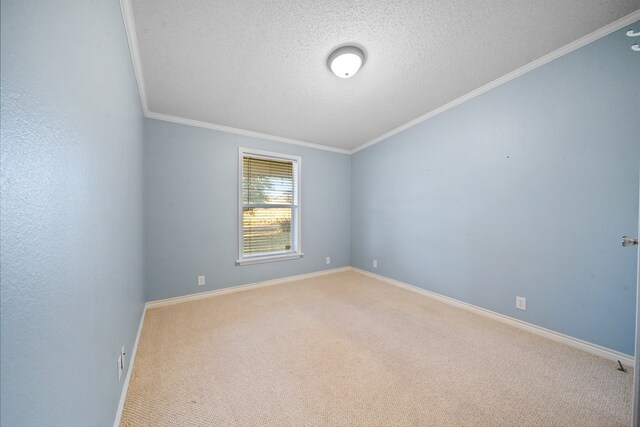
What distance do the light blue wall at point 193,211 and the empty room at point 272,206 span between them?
25 mm

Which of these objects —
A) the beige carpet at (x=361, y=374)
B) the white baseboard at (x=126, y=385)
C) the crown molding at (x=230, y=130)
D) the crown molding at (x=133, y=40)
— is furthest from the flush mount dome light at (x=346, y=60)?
the white baseboard at (x=126, y=385)

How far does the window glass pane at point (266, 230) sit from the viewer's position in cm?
339

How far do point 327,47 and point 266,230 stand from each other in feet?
8.47

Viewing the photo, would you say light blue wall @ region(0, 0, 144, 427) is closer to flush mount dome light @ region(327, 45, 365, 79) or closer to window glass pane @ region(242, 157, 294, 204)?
flush mount dome light @ region(327, 45, 365, 79)

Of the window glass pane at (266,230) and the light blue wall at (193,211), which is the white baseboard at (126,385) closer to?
the light blue wall at (193,211)

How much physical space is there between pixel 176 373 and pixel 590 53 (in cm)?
412

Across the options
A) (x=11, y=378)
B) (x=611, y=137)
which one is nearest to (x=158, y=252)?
(x=11, y=378)

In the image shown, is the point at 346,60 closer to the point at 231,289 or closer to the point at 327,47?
the point at 327,47

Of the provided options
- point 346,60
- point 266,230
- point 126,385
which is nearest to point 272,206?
point 266,230

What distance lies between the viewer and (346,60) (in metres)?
1.88

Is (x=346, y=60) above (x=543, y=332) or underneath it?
above

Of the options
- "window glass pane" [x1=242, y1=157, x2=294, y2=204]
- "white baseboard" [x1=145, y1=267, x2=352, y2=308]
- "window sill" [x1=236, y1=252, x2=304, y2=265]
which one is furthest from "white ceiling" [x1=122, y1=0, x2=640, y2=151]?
"white baseboard" [x1=145, y1=267, x2=352, y2=308]

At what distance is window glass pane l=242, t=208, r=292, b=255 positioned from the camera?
11.1 feet

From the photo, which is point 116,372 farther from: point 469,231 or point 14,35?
point 469,231
